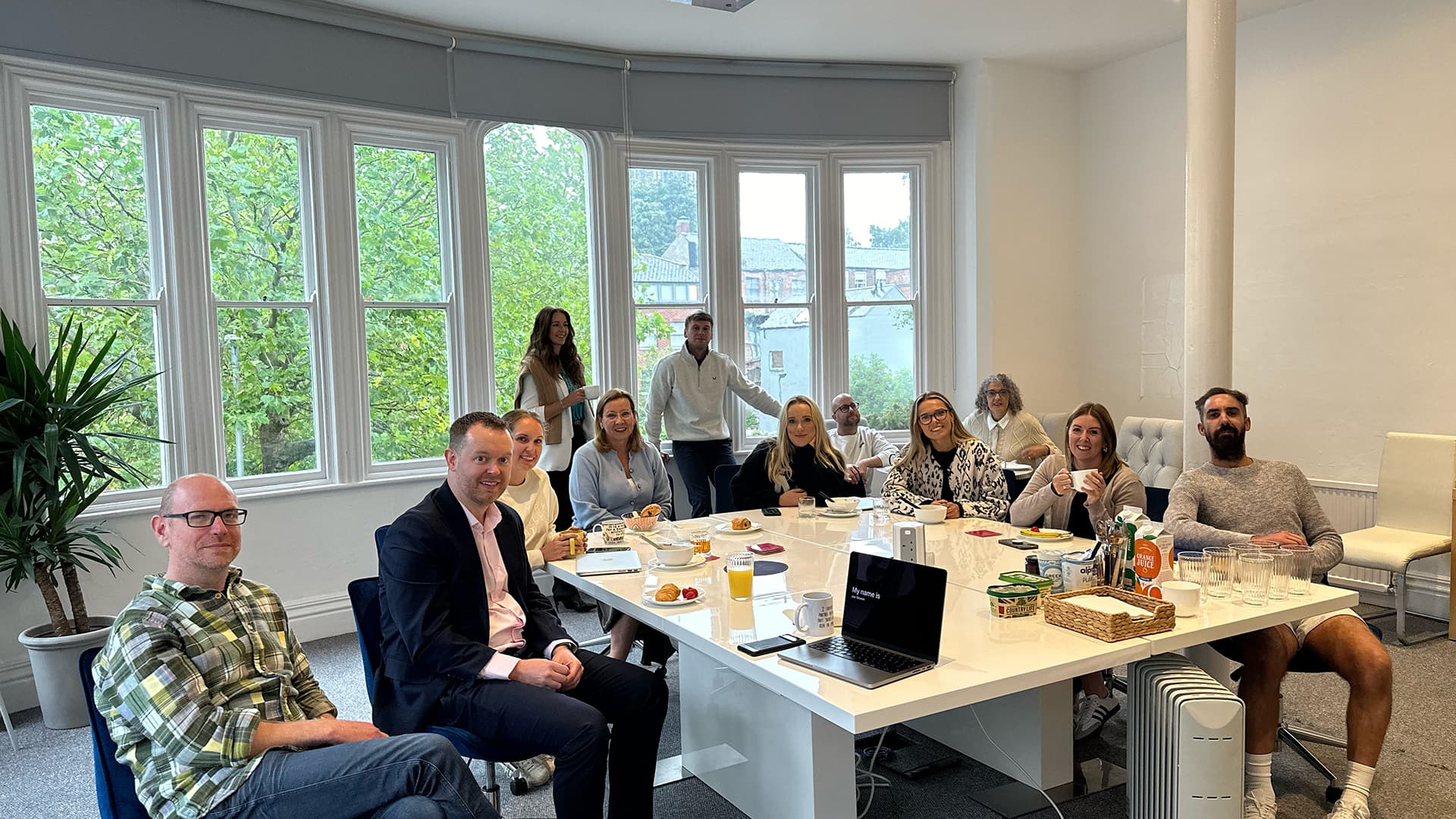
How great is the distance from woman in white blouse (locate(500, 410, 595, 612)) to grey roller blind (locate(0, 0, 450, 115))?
7.98 feet

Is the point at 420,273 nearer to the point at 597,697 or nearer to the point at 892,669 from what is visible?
the point at 597,697

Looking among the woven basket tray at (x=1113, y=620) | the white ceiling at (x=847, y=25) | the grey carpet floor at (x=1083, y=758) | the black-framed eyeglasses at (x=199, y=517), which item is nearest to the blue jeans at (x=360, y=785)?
the black-framed eyeglasses at (x=199, y=517)

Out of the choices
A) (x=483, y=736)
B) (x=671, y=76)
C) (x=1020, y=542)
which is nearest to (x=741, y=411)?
(x=671, y=76)

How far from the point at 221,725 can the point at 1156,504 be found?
168 inches

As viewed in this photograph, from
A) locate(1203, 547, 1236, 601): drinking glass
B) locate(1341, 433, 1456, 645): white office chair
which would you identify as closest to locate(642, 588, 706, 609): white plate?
locate(1203, 547, 1236, 601): drinking glass

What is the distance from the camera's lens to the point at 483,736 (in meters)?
2.45

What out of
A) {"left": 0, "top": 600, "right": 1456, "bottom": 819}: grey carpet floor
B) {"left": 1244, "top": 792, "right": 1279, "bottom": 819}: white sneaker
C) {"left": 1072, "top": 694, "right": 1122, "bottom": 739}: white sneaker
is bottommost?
{"left": 0, "top": 600, "right": 1456, "bottom": 819}: grey carpet floor

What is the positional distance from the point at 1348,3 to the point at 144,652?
6.06 metres

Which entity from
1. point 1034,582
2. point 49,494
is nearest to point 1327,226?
point 1034,582

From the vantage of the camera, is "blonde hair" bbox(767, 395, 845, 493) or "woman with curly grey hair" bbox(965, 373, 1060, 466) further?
"woman with curly grey hair" bbox(965, 373, 1060, 466)

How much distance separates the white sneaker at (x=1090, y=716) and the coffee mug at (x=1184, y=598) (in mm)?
1104

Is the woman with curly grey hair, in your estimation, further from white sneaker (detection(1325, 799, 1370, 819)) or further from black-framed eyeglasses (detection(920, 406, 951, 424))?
white sneaker (detection(1325, 799, 1370, 819))

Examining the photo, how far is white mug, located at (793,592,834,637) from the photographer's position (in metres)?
2.38

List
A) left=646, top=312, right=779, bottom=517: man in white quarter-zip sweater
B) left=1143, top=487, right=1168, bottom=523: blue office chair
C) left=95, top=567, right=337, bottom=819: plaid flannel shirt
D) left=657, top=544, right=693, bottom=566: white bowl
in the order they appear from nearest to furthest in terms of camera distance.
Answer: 1. left=95, top=567, right=337, bottom=819: plaid flannel shirt
2. left=657, top=544, right=693, bottom=566: white bowl
3. left=1143, top=487, right=1168, bottom=523: blue office chair
4. left=646, top=312, right=779, bottom=517: man in white quarter-zip sweater
